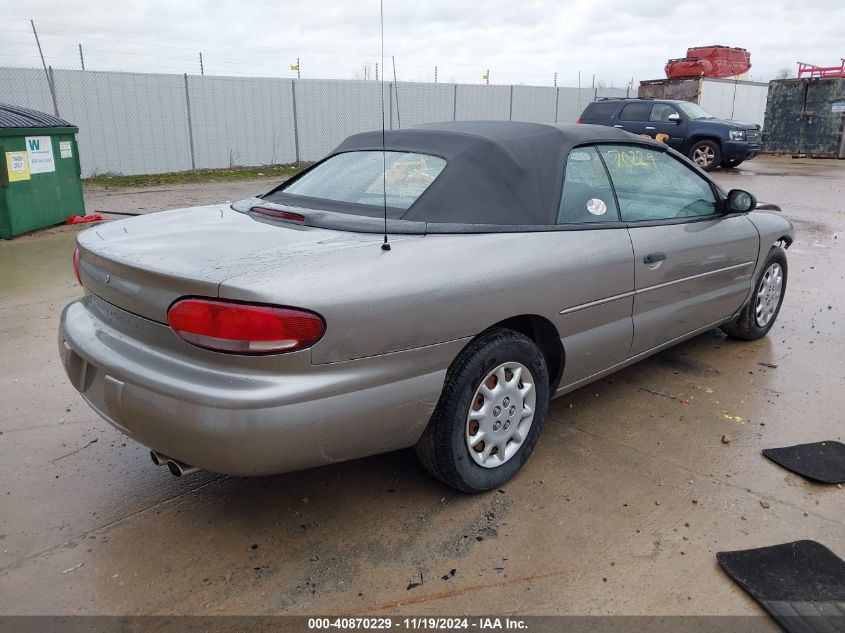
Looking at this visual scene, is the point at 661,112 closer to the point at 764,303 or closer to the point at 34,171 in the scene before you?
the point at 764,303

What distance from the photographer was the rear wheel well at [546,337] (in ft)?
9.87

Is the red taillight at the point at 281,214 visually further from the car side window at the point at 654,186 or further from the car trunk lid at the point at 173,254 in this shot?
the car side window at the point at 654,186

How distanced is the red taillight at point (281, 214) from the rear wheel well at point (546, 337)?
0.99 metres

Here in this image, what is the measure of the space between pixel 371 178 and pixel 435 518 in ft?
5.24

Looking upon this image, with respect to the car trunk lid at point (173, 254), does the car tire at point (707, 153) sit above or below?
below

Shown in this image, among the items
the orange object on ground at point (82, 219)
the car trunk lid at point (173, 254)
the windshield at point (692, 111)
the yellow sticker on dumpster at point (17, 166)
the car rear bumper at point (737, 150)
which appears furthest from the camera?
the windshield at point (692, 111)

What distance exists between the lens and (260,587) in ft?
7.81

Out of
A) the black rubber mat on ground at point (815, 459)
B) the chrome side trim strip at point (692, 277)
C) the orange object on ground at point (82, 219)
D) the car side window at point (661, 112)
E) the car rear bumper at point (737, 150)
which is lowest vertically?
the black rubber mat on ground at point (815, 459)

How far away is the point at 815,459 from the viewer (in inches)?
127

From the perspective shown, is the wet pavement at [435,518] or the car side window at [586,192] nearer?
the wet pavement at [435,518]

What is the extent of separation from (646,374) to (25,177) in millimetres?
7577

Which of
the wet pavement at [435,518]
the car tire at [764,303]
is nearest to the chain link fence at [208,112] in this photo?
the car tire at [764,303]

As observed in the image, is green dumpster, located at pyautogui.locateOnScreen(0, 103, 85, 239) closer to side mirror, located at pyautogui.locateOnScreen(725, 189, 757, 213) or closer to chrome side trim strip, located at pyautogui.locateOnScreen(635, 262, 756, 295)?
chrome side trim strip, located at pyautogui.locateOnScreen(635, 262, 756, 295)

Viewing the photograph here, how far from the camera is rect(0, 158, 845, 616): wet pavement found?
235cm
